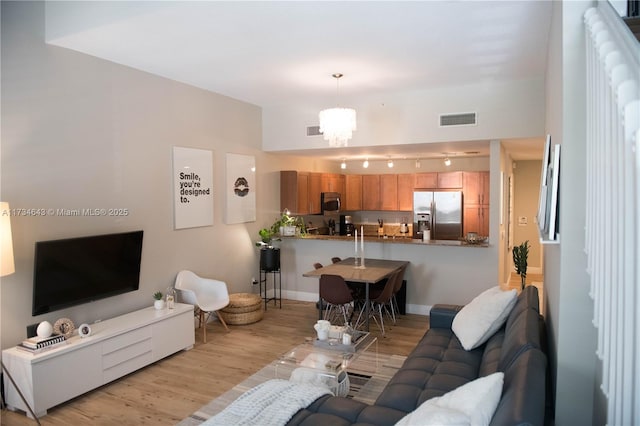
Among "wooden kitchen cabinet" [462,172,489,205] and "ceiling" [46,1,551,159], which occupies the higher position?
"ceiling" [46,1,551,159]

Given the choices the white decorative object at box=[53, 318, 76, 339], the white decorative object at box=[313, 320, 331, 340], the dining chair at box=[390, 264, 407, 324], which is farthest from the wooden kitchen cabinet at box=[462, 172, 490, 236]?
the white decorative object at box=[53, 318, 76, 339]

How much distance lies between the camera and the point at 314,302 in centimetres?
731

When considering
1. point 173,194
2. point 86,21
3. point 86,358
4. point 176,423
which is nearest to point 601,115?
point 176,423

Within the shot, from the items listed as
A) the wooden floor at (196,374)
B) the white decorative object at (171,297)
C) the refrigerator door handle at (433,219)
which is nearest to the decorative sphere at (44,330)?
the wooden floor at (196,374)

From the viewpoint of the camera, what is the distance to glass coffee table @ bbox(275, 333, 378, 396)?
139 inches

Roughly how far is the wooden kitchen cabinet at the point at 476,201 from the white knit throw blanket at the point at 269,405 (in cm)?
661

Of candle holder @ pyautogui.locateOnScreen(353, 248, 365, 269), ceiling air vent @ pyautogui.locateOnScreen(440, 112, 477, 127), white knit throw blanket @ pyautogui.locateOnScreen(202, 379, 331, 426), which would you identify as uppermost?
ceiling air vent @ pyautogui.locateOnScreen(440, 112, 477, 127)

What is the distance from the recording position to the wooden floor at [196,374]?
11.9 feet

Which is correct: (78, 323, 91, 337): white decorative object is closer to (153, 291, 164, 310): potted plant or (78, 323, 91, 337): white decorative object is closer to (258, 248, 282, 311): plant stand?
(153, 291, 164, 310): potted plant

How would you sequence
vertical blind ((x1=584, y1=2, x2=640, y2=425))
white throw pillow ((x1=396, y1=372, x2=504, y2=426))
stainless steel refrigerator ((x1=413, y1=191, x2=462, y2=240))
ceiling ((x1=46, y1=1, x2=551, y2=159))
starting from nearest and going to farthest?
1. vertical blind ((x1=584, y1=2, x2=640, y2=425))
2. white throw pillow ((x1=396, y1=372, x2=504, y2=426))
3. ceiling ((x1=46, y1=1, x2=551, y2=159))
4. stainless steel refrigerator ((x1=413, y1=191, x2=462, y2=240))

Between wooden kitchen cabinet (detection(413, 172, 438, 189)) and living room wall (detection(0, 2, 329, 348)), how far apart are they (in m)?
4.35

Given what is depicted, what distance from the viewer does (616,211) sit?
1521mm

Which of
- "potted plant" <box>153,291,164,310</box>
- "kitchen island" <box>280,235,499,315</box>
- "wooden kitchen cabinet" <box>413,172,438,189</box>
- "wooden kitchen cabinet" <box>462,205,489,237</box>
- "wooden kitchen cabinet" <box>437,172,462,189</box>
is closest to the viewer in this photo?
"potted plant" <box>153,291,164,310</box>

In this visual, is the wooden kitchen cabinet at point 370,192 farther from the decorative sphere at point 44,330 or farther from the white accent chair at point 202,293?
the decorative sphere at point 44,330
